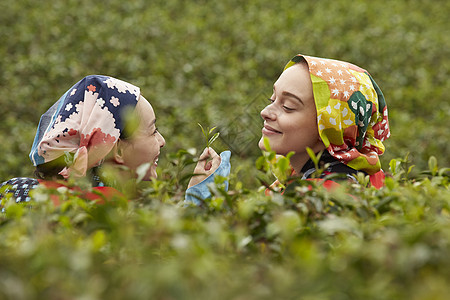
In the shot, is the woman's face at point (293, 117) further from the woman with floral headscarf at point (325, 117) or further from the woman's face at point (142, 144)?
the woman's face at point (142, 144)

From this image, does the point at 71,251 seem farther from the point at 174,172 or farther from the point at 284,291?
the point at 174,172

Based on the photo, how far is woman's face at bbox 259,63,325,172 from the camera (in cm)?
266

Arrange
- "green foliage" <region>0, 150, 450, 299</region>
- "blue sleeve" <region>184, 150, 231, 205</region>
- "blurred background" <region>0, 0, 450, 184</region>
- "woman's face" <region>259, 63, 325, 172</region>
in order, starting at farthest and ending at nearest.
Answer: "blurred background" <region>0, 0, 450, 184</region> < "woman's face" <region>259, 63, 325, 172</region> < "blue sleeve" <region>184, 150, 231, 205</region> < "green foliage" <region>0, 150, 450, 299</region>

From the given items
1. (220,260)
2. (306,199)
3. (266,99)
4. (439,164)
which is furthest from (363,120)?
(439,164)

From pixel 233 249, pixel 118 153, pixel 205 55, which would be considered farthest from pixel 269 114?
pixel 205 55

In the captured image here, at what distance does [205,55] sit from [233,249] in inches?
239

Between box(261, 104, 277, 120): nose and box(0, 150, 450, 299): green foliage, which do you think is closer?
box(0, 150, 450, 299): green foliage

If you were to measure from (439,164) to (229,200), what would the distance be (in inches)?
167

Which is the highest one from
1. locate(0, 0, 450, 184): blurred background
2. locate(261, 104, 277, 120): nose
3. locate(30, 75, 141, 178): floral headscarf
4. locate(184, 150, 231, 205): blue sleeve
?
locate(30, 75, 141, 178): floral headscarf

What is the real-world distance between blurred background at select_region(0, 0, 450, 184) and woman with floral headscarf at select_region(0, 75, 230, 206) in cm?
144

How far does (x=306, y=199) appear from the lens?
5.36 feet

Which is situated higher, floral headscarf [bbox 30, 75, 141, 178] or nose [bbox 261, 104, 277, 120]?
floral headscarf [bbox 30, 75, 141, 178]

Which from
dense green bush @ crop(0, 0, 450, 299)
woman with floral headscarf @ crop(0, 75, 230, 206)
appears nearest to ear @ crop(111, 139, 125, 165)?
woman with floral headscarf @ crop(0, 75, 230, 206)

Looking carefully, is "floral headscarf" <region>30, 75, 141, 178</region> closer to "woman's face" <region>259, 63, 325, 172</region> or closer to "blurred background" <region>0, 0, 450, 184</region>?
"woman's face" <region>259, 63, 325, 172</region>
